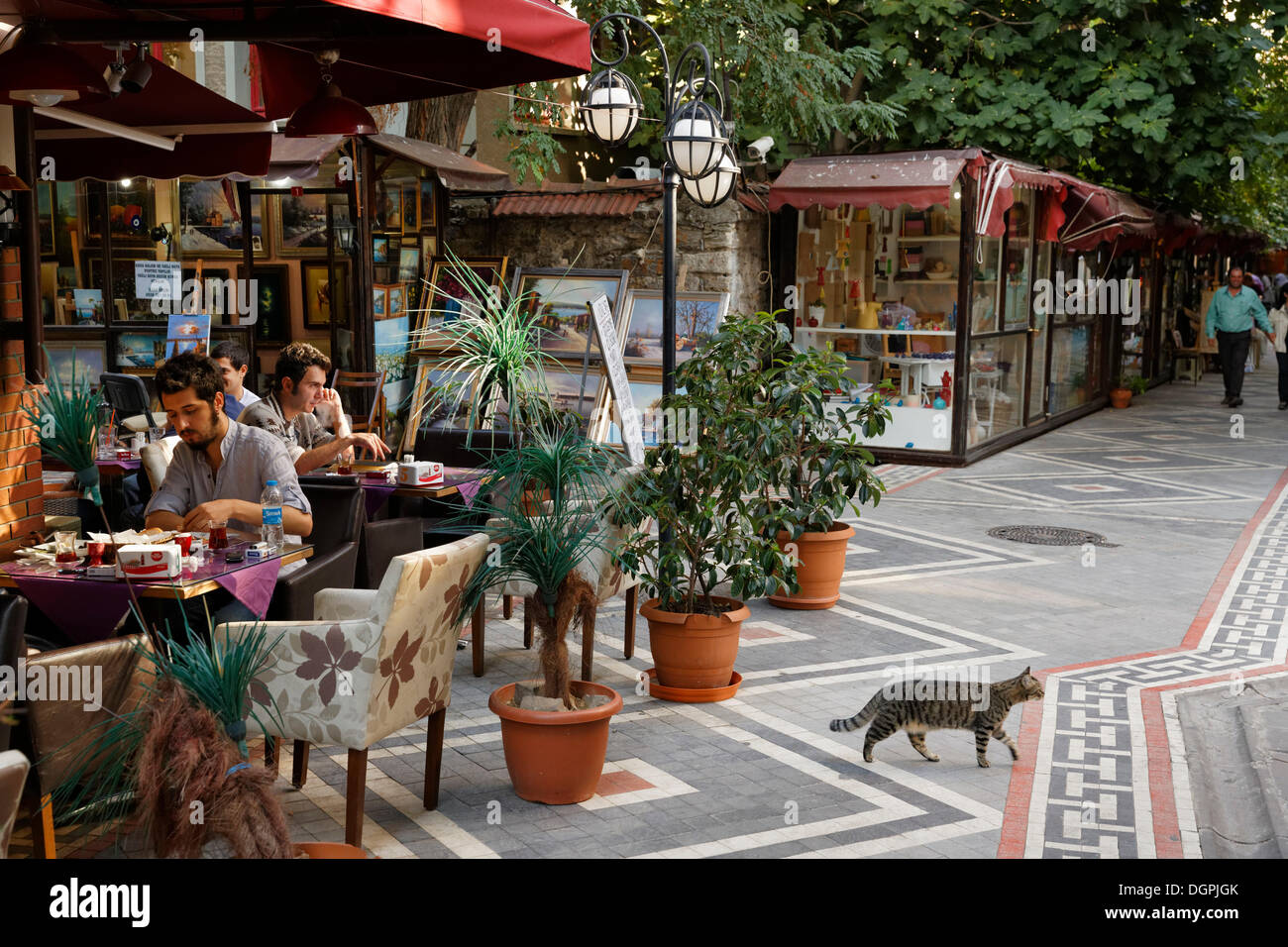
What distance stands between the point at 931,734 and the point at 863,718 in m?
0.61

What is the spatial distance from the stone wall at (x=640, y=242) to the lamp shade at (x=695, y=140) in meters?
5.70

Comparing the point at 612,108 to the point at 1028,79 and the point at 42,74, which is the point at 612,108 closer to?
the point at 42,74

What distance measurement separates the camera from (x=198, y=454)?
218 inches

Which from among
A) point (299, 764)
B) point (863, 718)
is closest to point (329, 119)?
point (299, 764)

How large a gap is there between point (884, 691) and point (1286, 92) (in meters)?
A: 20.4

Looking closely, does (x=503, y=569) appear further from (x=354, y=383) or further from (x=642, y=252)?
(x=642, y=252)

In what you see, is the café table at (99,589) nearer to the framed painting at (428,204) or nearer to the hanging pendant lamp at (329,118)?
the hanging pendant lamp at (329,118)

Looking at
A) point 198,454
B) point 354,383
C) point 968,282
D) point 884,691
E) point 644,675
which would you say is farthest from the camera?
point 968,282

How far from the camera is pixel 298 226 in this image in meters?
13.5

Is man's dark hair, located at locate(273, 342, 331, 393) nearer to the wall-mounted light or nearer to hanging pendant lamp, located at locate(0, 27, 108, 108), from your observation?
the wall-mounted light

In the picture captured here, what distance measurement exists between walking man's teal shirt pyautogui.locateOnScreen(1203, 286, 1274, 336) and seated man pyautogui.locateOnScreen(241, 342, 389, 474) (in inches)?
559

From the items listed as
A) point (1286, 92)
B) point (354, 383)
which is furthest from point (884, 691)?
point (1286, 92)

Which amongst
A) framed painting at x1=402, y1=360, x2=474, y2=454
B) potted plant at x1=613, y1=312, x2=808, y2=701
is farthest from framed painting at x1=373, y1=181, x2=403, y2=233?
A: potted plant at x1=613, y1=312, x2=808, y2=701
